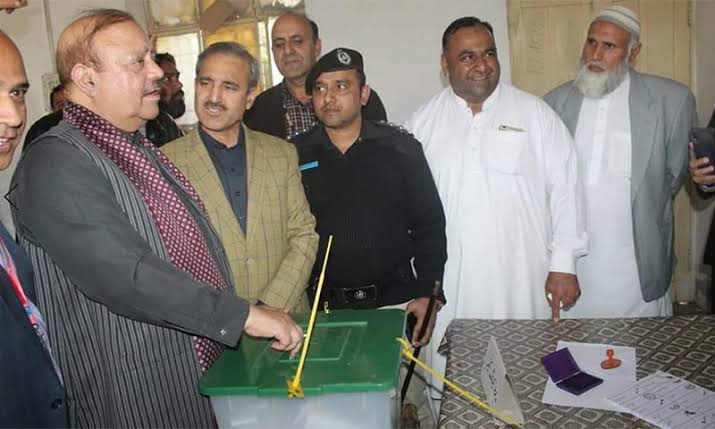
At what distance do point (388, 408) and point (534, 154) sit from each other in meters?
1.64

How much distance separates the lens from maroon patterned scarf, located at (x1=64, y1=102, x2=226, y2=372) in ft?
4.60

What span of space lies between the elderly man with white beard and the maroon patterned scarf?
184 centimetres

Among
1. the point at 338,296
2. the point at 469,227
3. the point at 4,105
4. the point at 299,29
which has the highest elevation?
the point at 299,29

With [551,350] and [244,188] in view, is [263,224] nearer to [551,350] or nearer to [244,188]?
[244,188]

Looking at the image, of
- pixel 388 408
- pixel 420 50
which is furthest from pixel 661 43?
pixel 388 408

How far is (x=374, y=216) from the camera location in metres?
2.29

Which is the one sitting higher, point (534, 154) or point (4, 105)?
point (4, 105)

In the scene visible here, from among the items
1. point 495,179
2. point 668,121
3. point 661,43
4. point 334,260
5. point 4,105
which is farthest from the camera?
point 661,43

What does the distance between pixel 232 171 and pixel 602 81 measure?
1.80m

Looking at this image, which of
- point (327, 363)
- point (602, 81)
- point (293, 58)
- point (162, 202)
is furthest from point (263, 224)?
point (602, 81)

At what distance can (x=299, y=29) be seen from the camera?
3.18 m

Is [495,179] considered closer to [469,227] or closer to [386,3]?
[469,227]

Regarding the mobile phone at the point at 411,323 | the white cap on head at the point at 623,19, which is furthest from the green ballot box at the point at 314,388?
the white cap on head at the point at 623,19

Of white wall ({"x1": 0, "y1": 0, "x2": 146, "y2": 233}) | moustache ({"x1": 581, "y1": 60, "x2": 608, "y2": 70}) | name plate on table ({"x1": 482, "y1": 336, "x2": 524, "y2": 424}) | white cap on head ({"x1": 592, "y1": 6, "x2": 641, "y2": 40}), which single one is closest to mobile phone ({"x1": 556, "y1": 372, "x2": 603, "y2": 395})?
name plate on table ({"x1": 482, "y1": 336, "x2": 524, "y2": 424})
